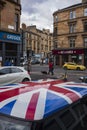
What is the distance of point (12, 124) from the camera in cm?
226

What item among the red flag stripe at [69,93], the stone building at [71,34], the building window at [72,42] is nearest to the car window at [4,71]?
the red flag stripe at [69,93]

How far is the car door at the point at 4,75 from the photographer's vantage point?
14759 millimetres

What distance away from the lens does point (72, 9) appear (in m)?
56.8

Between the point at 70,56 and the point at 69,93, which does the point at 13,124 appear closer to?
the point at 69,93

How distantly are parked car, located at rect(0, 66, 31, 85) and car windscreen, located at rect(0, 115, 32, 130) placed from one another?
488 inches

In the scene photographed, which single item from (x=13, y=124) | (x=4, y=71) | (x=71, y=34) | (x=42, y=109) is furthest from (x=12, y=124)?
(x=71, y=34)

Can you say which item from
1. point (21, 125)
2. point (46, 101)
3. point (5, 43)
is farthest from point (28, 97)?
point (5, 43)

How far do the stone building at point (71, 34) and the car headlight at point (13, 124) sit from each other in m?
52.2

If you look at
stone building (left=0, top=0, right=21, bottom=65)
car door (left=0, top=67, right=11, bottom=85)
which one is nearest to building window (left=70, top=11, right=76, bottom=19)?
stone building (left=0, top=0, right=21, bottom=65)

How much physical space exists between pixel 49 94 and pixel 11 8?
86.3 feet

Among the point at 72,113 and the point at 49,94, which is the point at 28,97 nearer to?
the point at 49,94

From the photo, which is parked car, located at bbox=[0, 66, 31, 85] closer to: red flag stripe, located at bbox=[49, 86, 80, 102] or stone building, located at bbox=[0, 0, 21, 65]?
stone building, located at bbox=[0, 0, 21, 65]

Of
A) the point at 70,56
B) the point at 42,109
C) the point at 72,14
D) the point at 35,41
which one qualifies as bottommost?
the point at 42,109

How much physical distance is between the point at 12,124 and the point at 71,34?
55.5 m
